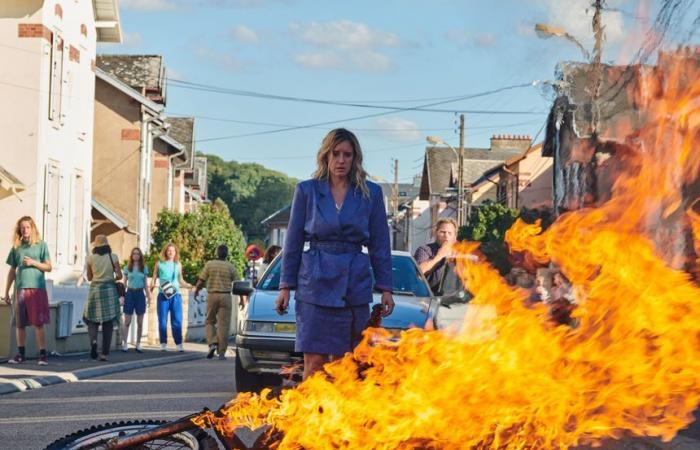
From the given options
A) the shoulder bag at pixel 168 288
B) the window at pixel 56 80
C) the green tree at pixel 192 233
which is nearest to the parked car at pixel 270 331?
the shoulder bag at pixel 168 288

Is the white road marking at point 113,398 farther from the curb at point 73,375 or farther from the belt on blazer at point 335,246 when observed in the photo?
the belt on blazer at point 335,246

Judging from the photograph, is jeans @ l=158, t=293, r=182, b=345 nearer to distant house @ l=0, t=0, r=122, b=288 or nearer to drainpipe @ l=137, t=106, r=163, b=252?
distant house @ l=0, t=0, r=122, b=288

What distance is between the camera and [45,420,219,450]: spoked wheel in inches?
195

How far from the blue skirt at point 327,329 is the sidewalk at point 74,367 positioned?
25.1 ft

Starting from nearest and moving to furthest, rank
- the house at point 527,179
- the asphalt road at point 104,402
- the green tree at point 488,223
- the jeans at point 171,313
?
the asphalt road at point 104,402
the jeans at point 171,313
the green tree at point 488,223
the house at point 527,179

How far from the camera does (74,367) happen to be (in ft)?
54.5

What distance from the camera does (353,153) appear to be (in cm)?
616

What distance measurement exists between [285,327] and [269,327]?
0.18 m

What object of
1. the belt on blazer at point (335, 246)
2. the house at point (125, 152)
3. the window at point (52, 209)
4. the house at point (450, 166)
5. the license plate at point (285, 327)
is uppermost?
the house at point (450, 166)

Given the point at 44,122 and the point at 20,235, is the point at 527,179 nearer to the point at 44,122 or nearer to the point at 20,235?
the point at 44,122

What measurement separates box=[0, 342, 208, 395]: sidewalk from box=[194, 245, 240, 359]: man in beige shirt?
0.94 meters

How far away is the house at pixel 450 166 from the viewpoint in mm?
81438

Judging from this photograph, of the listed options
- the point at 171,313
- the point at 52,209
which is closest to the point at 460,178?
the point at 52,209

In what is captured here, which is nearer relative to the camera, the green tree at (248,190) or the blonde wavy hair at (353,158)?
the blonde wavy hair at (353,158)
